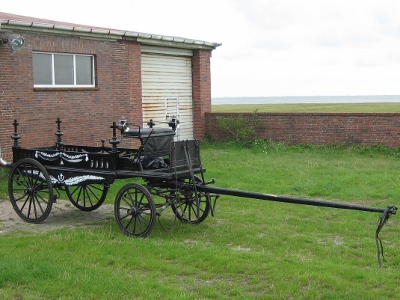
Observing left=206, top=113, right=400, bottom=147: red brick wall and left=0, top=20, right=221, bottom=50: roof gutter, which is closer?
left=0, top=20, right=221, bottom=50: roof gutter

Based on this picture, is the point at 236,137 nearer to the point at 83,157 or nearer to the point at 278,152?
the point at 278,152

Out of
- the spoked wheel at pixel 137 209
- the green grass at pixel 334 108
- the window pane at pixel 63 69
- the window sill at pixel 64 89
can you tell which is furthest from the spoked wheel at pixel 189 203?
the green grass at pixel 334 108

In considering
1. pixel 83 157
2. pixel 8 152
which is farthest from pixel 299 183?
pixel 8 152

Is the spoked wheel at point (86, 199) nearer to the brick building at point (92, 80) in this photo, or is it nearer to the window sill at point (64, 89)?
the brick building at point (92, 80)

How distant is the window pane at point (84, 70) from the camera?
18.0m

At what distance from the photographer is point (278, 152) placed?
20.7 metres

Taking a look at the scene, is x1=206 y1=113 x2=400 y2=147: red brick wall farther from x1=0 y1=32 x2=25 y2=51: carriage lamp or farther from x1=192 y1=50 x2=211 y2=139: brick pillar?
x1=0 y1=32 x2=25 y2=51: carriage lamp

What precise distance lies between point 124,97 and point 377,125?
8.13 meters

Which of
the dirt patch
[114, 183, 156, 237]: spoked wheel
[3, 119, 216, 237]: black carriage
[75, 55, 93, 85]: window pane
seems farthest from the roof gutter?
[114, 183, 156, 237]: spoked wheel

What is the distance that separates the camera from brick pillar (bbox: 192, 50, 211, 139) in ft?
75.0

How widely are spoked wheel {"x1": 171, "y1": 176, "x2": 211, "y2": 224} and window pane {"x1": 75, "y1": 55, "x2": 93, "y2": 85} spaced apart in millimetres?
8617

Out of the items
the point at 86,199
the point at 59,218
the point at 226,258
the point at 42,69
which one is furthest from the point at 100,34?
the point at 226,258

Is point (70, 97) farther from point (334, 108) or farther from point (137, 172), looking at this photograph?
point (334, 108)

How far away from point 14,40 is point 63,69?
2641 mm
